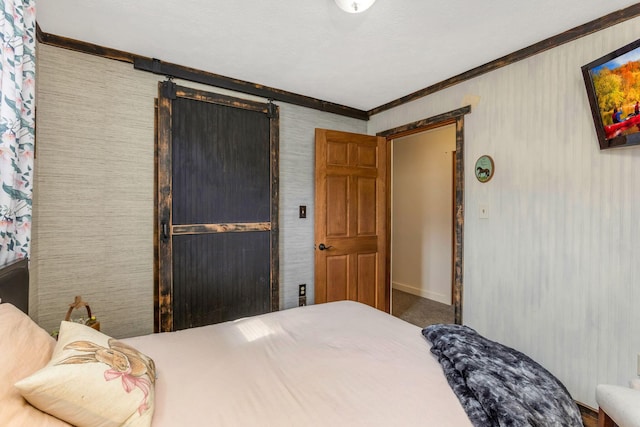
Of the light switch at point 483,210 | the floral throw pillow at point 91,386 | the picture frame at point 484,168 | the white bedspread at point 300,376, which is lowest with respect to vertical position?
the white bedspread at point 300,376

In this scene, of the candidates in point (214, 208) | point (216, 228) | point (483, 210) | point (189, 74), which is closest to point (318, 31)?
point (189, 74)

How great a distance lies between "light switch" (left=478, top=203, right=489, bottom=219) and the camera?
255 cm

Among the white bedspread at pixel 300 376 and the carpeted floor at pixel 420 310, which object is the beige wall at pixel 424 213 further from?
the white bedspread at pixel 300 376

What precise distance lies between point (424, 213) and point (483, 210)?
2.14m

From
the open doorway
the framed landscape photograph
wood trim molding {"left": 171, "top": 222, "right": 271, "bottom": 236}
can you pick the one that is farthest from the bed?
the open doorway

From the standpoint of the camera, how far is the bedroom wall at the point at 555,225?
1844 millimetres

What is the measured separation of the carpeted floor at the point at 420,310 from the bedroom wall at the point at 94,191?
2864mm

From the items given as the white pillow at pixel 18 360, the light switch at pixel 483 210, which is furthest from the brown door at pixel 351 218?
the white pillow at pixel 18 360

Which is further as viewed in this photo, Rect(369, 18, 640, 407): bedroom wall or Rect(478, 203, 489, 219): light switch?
Rect(478, 203, 489, 219): light switch

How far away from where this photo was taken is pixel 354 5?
168cm

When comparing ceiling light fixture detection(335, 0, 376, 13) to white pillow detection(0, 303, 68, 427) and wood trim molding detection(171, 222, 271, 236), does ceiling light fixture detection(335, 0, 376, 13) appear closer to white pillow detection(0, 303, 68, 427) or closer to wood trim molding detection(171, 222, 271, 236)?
wood trim molding detection(171, 222, 271, 236)

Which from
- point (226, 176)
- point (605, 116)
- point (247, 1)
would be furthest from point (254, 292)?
point (605, 116)

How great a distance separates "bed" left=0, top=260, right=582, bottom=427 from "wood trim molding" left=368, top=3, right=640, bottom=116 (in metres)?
2.07

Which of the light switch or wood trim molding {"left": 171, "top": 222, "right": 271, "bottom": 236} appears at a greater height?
the light switch
